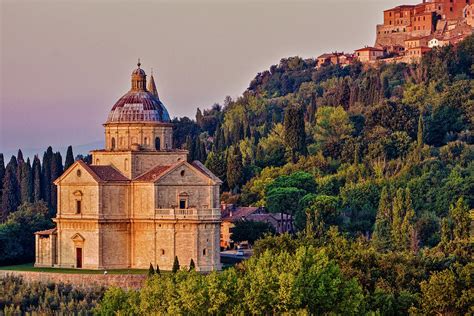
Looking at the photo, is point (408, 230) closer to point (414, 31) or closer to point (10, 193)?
point (10, 193)

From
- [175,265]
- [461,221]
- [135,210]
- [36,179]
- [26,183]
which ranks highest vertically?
[36,179]

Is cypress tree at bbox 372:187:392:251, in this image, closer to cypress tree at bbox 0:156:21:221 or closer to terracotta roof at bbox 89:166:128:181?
terracotta roof at bbox 89:166:128:181

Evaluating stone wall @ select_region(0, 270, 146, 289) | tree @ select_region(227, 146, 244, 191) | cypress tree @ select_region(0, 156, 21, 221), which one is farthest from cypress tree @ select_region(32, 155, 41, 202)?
stone wall @ select_region(0, 270, 146, 289)

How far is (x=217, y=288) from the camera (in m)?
46.3

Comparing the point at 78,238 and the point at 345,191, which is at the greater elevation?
the point at 345,191

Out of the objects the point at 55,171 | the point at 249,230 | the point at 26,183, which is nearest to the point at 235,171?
the point at 55,171

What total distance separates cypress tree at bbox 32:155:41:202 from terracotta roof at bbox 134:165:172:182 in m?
17.4

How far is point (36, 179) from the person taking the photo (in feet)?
270

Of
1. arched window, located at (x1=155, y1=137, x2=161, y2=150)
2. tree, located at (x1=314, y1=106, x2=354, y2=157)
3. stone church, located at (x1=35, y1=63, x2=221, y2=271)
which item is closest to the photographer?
stone church, located at (x1=35, y1=63, x2=221, y2=271)

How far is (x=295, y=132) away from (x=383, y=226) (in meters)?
19.3

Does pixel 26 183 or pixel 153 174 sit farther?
pixel 26 183

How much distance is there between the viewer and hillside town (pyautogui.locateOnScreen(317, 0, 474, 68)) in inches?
4993

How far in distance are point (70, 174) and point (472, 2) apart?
7645 cm

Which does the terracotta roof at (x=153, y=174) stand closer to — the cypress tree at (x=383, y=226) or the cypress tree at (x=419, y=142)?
the cypress tree at (x=383, y=226)
